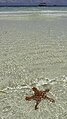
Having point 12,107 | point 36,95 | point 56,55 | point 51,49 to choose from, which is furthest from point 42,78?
point 51,49

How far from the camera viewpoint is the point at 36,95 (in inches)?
141

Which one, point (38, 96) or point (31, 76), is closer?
point (38, 96)

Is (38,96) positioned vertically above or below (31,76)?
above

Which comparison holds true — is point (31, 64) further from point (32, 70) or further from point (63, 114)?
point (63, 114)

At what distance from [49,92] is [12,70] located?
1.32m

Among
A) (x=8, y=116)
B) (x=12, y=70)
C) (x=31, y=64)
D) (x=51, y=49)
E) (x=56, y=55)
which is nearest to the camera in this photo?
(x=8, y=116)

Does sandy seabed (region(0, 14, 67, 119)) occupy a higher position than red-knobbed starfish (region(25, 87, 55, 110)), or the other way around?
red-knobbed starfish (region(25, 87, 55, 110))

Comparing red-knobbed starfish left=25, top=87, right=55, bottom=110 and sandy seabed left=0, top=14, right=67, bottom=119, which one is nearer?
sandy seabed left=0, top=14, right=67, bottom=119

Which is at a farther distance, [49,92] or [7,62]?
[7,62]

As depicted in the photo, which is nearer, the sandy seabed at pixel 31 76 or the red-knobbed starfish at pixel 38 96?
the sandy seabed at pixel 31 76

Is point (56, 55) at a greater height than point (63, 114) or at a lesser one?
lesser

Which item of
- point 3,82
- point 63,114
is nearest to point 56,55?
point 3,82

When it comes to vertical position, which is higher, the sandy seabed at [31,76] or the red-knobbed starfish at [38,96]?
the red-knobbed starfish at [38,96]

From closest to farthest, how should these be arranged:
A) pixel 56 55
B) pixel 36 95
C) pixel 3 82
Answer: pixel 36 95 < pixel 3 82 < pixel 56 55
